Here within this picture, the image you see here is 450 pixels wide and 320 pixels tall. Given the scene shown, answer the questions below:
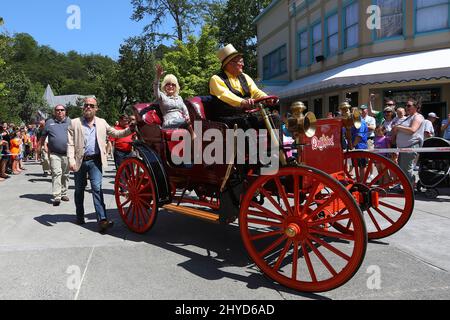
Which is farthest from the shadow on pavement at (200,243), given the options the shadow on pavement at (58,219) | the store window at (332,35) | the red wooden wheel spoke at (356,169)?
the store window at (332,35)

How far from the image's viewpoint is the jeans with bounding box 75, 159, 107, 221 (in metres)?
5.25

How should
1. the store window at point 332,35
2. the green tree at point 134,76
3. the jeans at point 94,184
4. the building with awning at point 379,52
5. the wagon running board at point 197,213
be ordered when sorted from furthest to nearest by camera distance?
1. the green tree at point 134,76
2. the store window at point 332,35
3. the building with awning at point 379,52
4. the jeans at point 94,184
5. the wagon running board at point 197,213

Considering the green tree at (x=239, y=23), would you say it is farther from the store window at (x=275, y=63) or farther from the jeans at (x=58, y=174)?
the jeans at (x=58, y=174)

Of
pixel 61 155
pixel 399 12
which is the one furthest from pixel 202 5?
pixel 61 155

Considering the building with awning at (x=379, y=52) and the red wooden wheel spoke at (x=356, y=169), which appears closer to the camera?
the red wooden wheel spoke at (x=356, y=169)

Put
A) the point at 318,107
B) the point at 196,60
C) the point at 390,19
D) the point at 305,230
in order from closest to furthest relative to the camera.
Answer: the point at 305,230
the point at 390,19
the point at 196,60
the point at 318,107

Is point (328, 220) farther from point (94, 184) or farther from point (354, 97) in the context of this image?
point (354, 97)

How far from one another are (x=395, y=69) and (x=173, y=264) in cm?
1156

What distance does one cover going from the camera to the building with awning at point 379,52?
13.2 meters

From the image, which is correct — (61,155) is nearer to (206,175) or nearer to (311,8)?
(206,175)

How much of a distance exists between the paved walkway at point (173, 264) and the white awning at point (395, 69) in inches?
301

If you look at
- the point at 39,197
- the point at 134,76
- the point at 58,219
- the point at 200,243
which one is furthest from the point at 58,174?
the point at 134,76

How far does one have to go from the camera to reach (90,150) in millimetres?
5398
